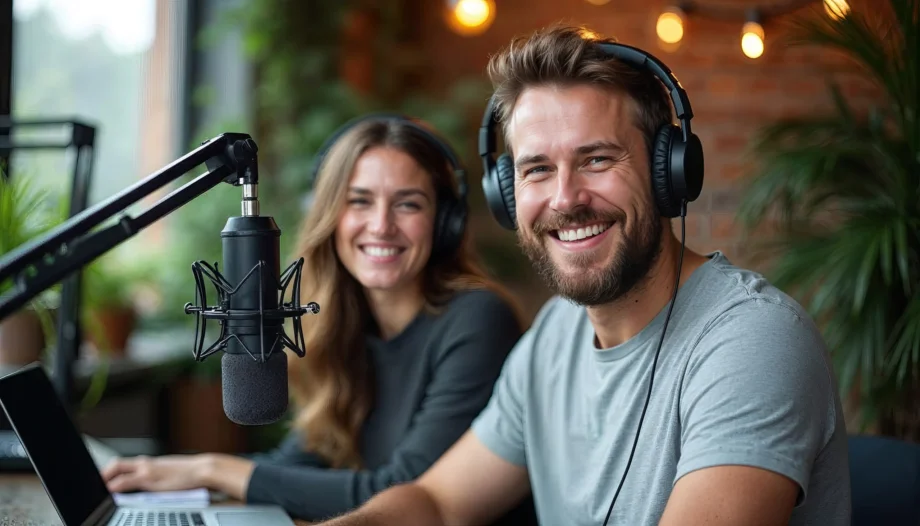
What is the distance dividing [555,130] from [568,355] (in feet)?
1.21

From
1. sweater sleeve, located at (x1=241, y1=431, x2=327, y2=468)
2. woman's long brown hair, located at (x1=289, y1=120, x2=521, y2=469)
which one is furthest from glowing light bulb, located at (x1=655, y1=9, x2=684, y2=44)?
sweater sleeve, located at (x1=241, y1=431, x2=327, y2=468)

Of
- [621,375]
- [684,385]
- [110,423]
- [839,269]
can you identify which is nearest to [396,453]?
[621,375]

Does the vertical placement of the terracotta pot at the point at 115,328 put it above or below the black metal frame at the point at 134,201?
below

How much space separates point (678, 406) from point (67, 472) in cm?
84

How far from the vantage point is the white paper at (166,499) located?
1488 millimetres

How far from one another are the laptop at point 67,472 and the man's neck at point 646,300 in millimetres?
567

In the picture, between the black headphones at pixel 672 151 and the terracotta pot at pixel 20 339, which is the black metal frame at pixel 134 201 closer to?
the black headphones at pixel 672 151

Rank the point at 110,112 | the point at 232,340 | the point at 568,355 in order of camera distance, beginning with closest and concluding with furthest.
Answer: the point at 232,340 < the point at 568,355 < the point at 110,112

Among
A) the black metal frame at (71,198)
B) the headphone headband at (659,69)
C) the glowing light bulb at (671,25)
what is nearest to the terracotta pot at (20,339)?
the black metal frame at (71,198)

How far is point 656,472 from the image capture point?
124 cm

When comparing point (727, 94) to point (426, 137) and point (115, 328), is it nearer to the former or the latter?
point (426, 137)

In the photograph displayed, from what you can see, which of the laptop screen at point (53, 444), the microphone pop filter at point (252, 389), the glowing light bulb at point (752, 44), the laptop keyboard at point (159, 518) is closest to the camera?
the microphone pop filter at point (252, 389)

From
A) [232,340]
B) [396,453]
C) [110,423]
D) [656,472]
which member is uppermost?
[232,340]

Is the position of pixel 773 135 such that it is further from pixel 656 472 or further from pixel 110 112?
pixel 110 112
